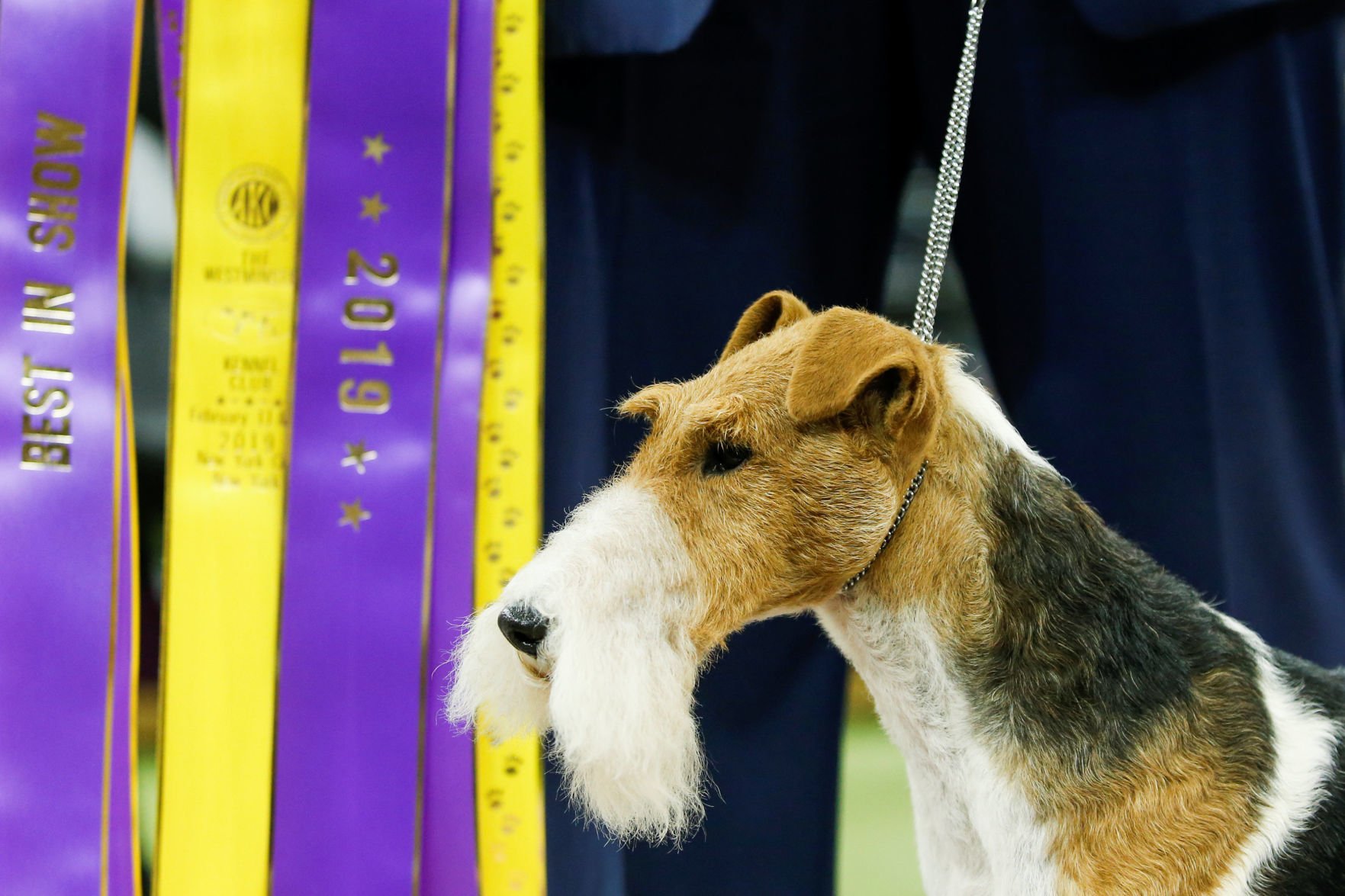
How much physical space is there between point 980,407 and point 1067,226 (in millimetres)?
474

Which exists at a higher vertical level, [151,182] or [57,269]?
[151,182]

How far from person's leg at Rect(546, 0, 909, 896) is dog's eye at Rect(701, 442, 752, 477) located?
1.92ft

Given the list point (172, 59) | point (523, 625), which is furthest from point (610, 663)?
point (172, 59)

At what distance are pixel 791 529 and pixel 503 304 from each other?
0.66m

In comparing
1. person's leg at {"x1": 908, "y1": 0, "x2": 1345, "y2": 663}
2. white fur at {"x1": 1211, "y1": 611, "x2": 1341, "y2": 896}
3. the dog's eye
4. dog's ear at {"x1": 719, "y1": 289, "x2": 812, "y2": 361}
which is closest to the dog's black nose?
the dog's eye

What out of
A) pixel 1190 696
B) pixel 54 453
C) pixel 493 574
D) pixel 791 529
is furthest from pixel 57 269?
pixel 1190 696

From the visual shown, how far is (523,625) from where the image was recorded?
0.74m

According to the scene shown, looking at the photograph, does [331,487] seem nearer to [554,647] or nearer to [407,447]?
[407,447]

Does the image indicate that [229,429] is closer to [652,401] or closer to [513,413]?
[513,413]

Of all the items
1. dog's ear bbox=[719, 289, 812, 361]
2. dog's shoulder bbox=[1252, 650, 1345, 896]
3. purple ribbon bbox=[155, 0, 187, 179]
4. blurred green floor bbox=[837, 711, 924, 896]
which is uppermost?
purple ribbon bbox=[155, 0, 187, 179]

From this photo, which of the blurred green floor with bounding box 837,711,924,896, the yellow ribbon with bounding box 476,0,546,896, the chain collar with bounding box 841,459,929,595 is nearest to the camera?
the chain collar with bounding box 841,459,929,595

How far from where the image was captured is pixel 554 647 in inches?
29.1

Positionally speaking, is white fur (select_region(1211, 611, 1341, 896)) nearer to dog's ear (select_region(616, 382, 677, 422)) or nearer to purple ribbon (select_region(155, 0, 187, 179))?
dog's ear (select_region(616, 382, 677, 422))

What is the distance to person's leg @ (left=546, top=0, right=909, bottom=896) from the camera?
1345mm
